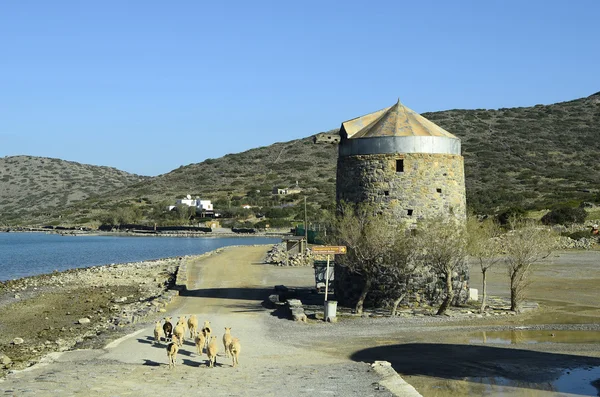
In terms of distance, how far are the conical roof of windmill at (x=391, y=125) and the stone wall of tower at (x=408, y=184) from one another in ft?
2.78

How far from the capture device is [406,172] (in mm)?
25844

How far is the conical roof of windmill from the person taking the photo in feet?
86.4

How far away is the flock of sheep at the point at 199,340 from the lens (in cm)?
1662

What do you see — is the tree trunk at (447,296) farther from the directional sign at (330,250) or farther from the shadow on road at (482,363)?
the shadow on road at (482,363)

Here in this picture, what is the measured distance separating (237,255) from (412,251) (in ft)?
100

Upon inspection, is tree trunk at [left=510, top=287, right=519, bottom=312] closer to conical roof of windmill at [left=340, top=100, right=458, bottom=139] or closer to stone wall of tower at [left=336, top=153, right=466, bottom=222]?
stone wall of tower at [left=336, top=153, right=466, bottom=222]

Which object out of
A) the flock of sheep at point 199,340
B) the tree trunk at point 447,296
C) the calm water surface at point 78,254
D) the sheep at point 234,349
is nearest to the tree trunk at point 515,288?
the tree trunk at point 447,296

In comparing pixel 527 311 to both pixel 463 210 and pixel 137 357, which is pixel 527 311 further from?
pixel 137 357

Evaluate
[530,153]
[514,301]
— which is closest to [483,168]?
[530,153]

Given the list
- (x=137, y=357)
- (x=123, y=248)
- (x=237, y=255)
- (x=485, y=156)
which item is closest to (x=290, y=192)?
(x=485, y=156)

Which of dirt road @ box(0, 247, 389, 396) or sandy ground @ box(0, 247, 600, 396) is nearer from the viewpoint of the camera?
dirt road @ box(0, 247, 389, 396)

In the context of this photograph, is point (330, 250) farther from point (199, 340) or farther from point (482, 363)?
point (482, 363)

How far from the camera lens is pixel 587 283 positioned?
110 ft

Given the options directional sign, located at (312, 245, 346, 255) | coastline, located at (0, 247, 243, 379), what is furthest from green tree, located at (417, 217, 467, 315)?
coastline, located at (0, 247, 243, 379)
